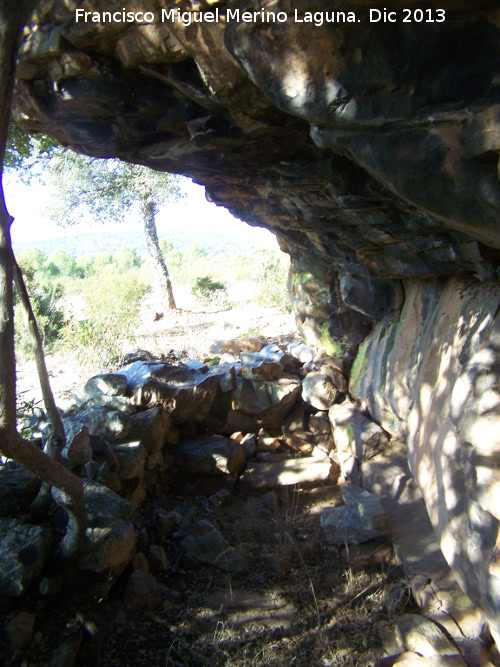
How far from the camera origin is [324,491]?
17.8 ft

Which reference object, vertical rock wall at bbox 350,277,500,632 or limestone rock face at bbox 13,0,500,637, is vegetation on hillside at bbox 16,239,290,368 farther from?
vertical rock wall at bbox 350,277,500,632

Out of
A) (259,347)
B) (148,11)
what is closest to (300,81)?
(148,11)

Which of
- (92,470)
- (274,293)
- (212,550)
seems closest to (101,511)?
(92,470)

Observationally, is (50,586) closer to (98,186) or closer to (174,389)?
(174,389)

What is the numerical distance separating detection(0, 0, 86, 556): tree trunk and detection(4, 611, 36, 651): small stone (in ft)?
2.66

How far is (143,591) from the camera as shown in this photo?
3504mm

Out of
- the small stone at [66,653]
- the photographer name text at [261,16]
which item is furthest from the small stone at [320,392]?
the photographer name text at [261,16]

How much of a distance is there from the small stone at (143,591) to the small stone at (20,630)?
0.73 metres

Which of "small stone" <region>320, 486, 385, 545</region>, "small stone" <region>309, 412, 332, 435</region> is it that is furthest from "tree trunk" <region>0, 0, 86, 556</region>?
"small stone" <region>309, 412, 332, 435</region>

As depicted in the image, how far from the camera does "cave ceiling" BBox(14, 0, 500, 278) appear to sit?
86.7 inches

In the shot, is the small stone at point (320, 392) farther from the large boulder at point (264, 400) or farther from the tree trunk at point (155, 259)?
the tree trunk at point (155, 259)

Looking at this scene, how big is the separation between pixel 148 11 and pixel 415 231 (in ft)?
8.23

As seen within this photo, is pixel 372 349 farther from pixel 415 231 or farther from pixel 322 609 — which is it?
pixel 322 609

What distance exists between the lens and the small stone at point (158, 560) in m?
3.97
